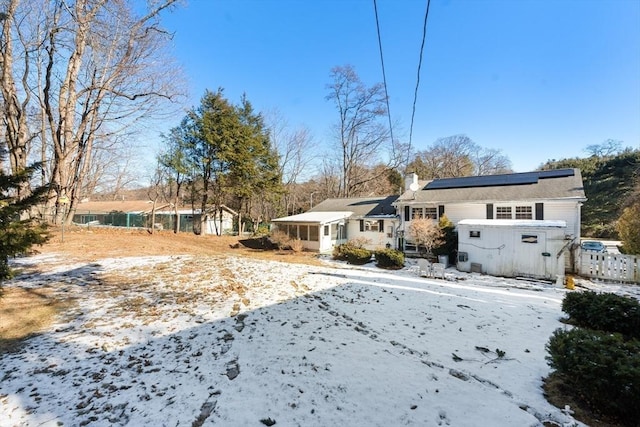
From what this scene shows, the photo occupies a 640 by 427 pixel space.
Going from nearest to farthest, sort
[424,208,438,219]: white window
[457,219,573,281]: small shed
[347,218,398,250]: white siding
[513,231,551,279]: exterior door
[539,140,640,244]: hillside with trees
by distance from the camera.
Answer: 1. [457,219,573,281]: small shed
2. [513,231,551,279]: exterior door
3. [424,208,438,219]: white window
4. [347,218,398,250]: white siding
5. [539,140,640,244]: hillside with trees

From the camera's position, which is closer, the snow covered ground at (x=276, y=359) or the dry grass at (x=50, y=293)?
the snow covered ground at (x=276, y=359)

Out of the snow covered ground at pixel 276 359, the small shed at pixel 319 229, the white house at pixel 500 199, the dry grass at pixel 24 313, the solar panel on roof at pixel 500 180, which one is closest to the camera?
the snow covered ground at pixel 276 359

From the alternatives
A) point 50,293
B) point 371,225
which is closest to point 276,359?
point 50,293

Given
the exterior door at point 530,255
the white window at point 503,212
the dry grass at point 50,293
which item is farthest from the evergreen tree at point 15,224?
the white window at point 503,212

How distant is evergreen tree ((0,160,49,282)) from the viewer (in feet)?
12.2

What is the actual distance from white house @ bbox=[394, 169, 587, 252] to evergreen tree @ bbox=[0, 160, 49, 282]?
16.4 m

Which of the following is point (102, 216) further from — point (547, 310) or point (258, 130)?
point (547, 310)

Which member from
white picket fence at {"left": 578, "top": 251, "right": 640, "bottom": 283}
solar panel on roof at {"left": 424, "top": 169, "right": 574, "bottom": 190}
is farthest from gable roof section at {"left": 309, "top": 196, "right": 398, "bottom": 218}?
white picket fence at {"left": 578, "top": 251, "right": 640, "bottom": 283}

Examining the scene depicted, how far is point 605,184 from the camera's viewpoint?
32906 mm

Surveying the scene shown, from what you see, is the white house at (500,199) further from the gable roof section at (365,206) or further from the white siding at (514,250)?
the white siding at (514,250)

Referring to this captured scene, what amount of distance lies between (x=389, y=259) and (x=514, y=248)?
18.3ft

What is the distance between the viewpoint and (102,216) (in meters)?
38.1

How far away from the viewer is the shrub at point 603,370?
2756mm

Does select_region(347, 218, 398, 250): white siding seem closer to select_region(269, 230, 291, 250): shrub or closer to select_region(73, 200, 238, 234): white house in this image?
select_region(269, 230, 291, 250): shrub
